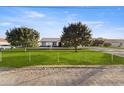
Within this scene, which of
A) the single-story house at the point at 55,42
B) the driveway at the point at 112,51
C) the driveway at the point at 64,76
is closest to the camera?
the driveway at the point at 64,76

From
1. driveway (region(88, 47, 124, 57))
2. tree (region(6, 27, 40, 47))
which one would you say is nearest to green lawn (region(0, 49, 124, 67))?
driveway (region(88, 47, 124, 57))

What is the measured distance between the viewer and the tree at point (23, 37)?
19.0 feet

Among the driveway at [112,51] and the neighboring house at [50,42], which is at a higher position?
the neighboring house at [50,42]

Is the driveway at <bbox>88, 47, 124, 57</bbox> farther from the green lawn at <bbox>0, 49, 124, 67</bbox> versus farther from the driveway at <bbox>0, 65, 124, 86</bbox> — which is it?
the driveway at <bbox>0, 65, 124, 86</bbox>

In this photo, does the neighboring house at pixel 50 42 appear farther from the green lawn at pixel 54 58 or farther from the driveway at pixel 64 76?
the driveway at pixel 64 76

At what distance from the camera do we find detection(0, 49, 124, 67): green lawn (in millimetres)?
6055

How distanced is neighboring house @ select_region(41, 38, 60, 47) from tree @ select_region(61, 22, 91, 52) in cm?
13

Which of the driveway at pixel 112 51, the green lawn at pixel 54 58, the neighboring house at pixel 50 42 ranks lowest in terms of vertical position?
the green lawn at pixel 54 58

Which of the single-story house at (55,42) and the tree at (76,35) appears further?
the tree at (76,35)

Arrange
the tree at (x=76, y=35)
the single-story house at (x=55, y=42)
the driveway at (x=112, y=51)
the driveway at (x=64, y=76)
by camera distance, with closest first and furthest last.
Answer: the driveway at (x=64, y=76)
the single-story house at (x=55, y=42)
the tree at (x=76, y=35)
the driveway at (x=112, y=51)

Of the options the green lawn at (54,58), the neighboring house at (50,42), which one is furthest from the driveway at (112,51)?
the neighboring house at (50,42)

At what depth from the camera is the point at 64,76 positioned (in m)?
5.70

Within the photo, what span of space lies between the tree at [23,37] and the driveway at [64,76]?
644 mm
